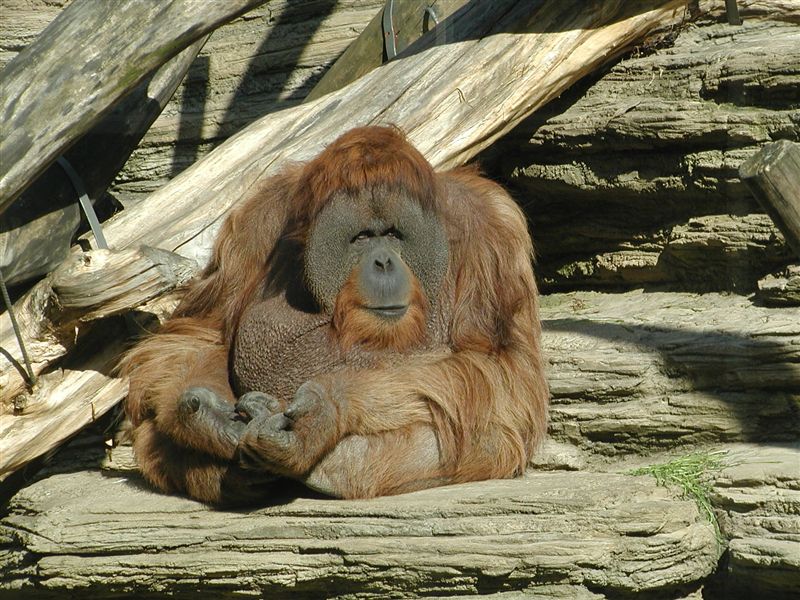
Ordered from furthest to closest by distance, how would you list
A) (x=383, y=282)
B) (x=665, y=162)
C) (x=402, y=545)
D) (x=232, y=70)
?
(x=232, y=70) → (x=665, y=162) → (x=383, y=282) → (x=402, y=545)

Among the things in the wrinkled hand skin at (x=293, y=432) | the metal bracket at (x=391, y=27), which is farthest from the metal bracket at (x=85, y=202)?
the metal bracket at (x=391, y=27)

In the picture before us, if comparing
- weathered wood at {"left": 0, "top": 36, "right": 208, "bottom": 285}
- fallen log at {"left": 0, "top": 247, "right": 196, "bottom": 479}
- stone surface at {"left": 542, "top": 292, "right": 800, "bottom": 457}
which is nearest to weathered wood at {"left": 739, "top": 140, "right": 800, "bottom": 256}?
stone surface at {"left": 542, "top": 292, "right": 800, "bottom": 457}

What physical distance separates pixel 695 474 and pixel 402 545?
120 centimetres

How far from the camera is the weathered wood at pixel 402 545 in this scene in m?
3.46

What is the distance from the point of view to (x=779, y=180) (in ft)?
11.8

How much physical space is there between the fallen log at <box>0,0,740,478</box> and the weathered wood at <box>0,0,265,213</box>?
0.76 metres

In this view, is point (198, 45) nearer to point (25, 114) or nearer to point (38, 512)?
point (25, 114)

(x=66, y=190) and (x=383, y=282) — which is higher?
(x=66, y=190)

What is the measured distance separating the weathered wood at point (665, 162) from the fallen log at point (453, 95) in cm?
38

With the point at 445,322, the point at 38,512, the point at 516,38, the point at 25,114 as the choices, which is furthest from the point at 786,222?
the point at 38,512

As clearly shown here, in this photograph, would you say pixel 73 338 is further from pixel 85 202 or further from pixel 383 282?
pixel 383 282

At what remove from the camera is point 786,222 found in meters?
3.68

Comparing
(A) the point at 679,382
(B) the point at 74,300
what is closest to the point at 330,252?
(B) the point at 74,300

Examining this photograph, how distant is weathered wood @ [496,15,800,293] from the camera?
5.01 metres
